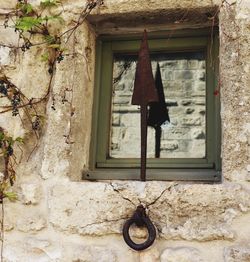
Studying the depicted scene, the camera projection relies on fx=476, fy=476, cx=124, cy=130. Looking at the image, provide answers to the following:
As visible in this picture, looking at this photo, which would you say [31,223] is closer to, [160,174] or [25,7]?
[160,174]

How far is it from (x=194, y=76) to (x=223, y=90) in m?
0.35

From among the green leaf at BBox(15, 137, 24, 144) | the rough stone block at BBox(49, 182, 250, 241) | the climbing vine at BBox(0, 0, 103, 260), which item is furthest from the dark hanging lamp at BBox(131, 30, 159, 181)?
the green leaf at BBox(15, 137, 24, 144)

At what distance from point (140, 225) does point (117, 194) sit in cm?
16

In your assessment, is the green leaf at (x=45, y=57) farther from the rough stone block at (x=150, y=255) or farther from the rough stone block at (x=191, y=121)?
the rough stone block at (x=150, y=255)

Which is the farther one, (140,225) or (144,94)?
(144,94)

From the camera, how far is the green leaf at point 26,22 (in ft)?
7.14

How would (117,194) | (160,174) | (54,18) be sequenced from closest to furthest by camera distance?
(117,194) < (160,174) < (54,18)

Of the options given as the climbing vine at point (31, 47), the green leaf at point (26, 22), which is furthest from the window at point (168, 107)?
the green leaf at point (26, 22)

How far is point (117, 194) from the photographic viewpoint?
6.44 ft

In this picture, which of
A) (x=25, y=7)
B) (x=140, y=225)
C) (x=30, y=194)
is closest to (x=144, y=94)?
(x=140, y=225)

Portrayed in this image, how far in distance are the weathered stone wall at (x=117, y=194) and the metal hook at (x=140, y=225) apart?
2.0 inches

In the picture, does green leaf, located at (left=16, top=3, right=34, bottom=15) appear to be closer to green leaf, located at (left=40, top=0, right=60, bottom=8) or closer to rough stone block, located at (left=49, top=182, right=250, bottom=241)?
green leaf, located at (left=40, top=0, right=60, bottom=8)

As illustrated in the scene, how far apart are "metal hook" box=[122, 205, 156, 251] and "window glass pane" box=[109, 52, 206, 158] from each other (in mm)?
443

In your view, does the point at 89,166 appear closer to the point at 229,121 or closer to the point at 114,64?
the point at 114,64
